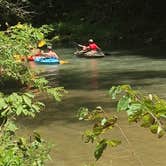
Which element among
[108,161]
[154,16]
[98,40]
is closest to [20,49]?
[108,161]

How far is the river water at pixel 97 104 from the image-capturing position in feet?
26.0

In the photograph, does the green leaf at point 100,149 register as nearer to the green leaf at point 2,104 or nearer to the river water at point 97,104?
the river water at point 97,104

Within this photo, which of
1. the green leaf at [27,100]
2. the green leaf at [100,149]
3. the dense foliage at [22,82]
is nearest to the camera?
the green leaf at [100,149]

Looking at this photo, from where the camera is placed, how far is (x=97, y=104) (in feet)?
40.0

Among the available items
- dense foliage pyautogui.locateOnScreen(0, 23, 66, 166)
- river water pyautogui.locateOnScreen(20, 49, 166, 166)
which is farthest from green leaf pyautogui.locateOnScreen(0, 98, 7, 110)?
river water pyautogui.locateOnScreen(20, 49, 166, 166)

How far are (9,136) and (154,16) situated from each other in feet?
93.8

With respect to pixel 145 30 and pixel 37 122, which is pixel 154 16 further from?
pixel 37 122

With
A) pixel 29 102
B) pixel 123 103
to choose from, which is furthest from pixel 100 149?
pixel 29 102

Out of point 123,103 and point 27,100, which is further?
point 27,100

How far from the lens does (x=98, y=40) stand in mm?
30625

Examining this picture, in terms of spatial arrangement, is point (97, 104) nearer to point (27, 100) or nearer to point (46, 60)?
point (27, 100)

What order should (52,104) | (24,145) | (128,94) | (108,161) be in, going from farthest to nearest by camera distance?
1. (52,104)
2. (108,161)
3. (24,145)
4. (128,94)

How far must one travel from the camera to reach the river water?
792 cm

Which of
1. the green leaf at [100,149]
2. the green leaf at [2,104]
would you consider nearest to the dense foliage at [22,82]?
the green leaf at [2,104]
